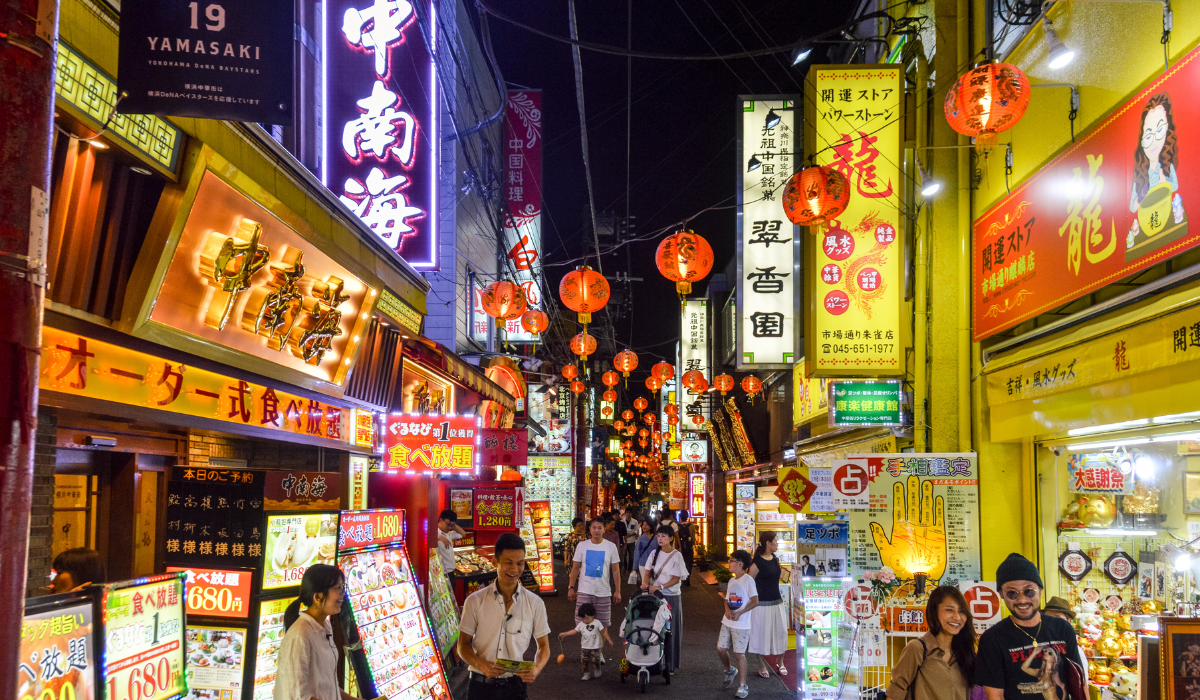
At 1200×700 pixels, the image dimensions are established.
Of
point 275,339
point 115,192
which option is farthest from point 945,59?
point 115,192

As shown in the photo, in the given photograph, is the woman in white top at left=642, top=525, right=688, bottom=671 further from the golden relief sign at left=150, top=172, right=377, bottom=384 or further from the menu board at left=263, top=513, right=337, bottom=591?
the menu board at left=263, top=513, right=337, bottom=591

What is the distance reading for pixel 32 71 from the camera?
199cm

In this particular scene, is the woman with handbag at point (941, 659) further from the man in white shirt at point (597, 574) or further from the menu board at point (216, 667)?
the man in white shirt at point (597, 574)

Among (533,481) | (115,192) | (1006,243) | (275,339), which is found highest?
(1006,243)

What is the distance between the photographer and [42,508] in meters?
5.96

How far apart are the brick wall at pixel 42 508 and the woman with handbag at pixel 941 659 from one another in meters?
5.83

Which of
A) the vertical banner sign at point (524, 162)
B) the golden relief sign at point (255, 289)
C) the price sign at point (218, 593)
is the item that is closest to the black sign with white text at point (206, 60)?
the golden relief sign at point (255, 289)

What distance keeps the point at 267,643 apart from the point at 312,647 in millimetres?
1647

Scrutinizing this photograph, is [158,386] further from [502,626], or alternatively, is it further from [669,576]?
[669,576]

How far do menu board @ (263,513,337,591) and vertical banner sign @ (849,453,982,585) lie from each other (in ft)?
18.3

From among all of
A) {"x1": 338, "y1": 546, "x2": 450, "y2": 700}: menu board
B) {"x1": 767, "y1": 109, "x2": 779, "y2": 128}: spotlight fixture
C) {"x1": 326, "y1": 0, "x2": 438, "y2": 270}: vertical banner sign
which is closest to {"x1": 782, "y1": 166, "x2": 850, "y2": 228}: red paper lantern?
{"x1": 767, "y1": 109, "x2": 779, "y2": 128}: spotlight fixture

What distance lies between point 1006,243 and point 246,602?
8455 millimetres

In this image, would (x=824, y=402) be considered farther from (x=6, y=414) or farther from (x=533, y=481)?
(x=533, y=481)

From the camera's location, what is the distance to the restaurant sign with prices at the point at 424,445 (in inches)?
420
